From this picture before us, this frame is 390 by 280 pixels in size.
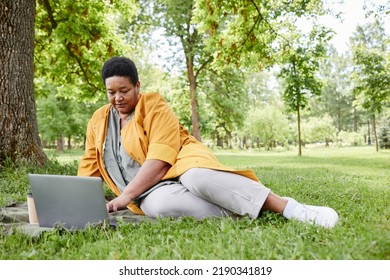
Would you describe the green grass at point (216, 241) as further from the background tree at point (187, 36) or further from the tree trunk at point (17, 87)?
the background tree at point (187, 36)

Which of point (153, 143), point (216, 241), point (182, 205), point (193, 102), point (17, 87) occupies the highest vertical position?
point (193, 102)

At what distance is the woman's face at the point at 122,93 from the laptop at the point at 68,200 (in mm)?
979

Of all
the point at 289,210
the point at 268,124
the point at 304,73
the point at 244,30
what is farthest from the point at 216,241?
the point at 268,124

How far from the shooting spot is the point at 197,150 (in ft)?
11.3

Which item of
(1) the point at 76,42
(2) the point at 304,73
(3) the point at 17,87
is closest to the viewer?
(3) the point at 17,87

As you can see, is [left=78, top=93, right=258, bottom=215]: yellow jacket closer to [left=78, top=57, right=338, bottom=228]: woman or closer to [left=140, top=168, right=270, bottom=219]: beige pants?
[left=78, top=57, right=338, bottom=228]: woman

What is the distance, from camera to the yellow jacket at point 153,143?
132 inches

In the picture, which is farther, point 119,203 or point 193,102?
point 193,102

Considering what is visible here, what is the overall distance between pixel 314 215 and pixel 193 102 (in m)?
17.8

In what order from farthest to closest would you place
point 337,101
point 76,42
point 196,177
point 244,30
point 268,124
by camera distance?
1. point 337,101
2. point 268,124
3. point 76,42
4. point 244,30
5. point 196,177

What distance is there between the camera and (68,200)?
2.90m

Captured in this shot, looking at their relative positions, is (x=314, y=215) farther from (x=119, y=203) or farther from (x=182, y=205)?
(x=119, y=203)
